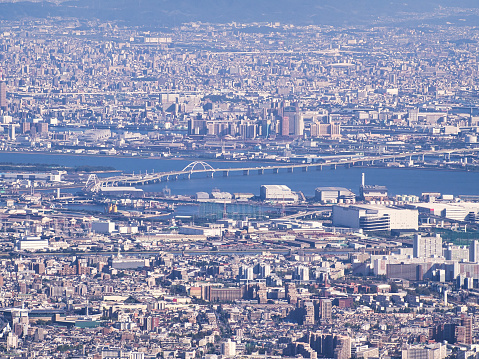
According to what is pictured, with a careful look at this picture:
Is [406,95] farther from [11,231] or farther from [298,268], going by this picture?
[298,268]

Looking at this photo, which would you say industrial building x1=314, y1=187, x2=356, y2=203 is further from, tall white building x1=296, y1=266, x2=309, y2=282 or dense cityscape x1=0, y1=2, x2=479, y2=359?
tall white building x1=296, y1=266, x2=309, y2=282

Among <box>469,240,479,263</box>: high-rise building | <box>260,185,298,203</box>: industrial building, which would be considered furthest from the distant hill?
<box>469,240,479,263</box>: high-rise building

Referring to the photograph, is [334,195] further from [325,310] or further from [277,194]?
[325,310]

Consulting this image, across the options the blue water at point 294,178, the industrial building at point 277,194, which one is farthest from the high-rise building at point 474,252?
the blue water at point 294,178

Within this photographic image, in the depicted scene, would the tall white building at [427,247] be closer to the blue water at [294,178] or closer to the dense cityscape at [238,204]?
the dense cityscape at [238,204]

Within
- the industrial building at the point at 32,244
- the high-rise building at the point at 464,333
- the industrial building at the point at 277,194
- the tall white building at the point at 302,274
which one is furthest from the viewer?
the industrial building at the point at 277,194

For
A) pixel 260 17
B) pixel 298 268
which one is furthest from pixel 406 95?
pixel 298 268
